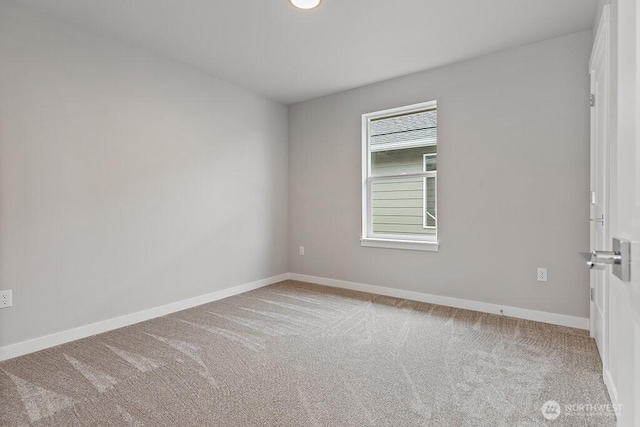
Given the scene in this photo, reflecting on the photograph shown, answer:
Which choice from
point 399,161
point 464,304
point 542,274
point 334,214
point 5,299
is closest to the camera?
point 5,299

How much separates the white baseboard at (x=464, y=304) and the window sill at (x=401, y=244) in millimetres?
472

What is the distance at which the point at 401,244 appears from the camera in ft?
12.2

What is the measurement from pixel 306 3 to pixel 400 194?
7.27 ft

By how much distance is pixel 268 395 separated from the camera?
1845 mm

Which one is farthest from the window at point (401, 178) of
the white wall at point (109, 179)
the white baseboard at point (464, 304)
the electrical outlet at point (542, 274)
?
the white wall at point (109, 179)

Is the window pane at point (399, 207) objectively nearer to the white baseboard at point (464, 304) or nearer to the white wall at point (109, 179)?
the white baseboard at point (464, 304)

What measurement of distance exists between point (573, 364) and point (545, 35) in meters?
2.54

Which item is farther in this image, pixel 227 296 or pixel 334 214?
pixel 334 214

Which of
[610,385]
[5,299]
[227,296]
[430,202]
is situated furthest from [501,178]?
[5,299]

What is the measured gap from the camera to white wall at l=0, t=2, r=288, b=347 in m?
2.37


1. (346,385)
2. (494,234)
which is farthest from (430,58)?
(346,385)

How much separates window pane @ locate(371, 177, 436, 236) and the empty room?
0.03 metres

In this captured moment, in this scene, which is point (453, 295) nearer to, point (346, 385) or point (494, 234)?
point (494, 234)

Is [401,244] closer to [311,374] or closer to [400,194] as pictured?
Result: [400,194]
